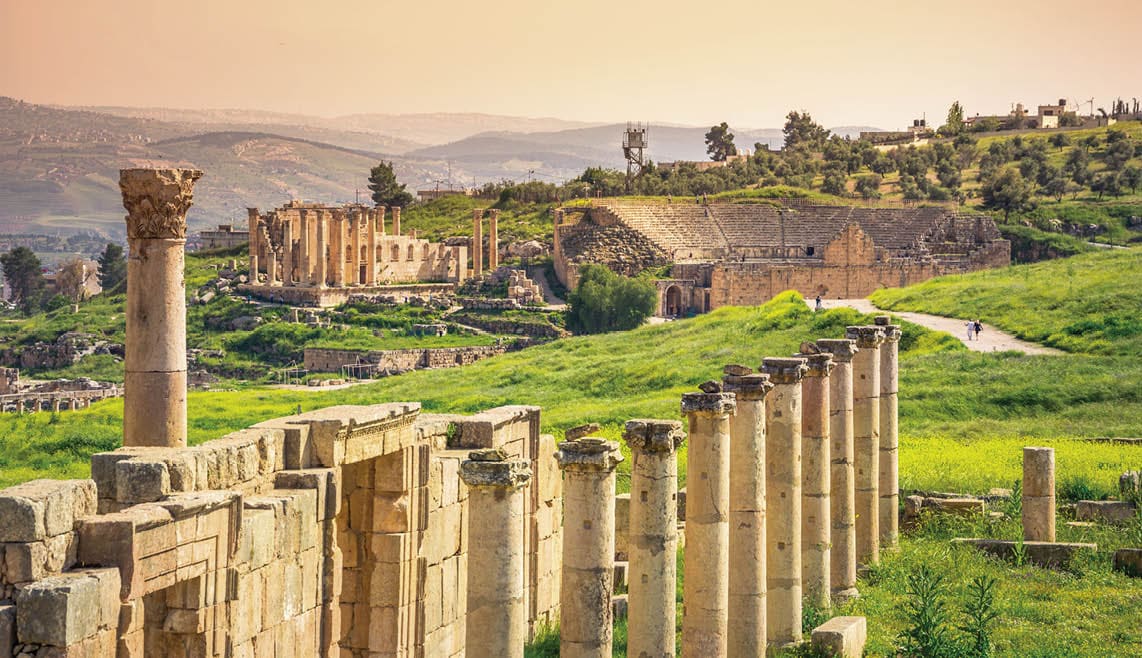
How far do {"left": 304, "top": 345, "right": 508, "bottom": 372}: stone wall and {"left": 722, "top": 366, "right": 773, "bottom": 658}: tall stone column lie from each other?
56.4 m

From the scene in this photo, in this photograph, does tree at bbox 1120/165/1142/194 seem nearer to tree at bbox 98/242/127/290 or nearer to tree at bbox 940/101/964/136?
tree at bbox 940/101/964/136

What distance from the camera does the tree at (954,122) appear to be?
12615cm

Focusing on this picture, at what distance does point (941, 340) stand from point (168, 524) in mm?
34857

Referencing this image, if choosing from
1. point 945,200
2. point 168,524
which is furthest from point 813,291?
point 168,524

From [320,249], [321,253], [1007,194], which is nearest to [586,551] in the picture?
[321,253]

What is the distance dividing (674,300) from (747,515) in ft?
233

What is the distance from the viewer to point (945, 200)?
10175 centimetres

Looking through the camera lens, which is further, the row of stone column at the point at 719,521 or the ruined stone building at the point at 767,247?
the ruined stone building at the point at 767,247

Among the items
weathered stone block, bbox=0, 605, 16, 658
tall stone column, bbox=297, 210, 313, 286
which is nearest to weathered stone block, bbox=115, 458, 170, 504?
weathered stone block, bbox=0, 605, 16, 658

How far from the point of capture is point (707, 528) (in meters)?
17.2

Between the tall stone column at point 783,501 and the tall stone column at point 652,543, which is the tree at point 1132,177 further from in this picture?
the tall stone column at point 652,543

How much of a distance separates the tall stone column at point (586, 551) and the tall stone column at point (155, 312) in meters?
4.08

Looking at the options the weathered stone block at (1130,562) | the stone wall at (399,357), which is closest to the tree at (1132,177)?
the stone wall at (399,357)

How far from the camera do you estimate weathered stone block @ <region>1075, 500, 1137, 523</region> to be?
2641 cm
